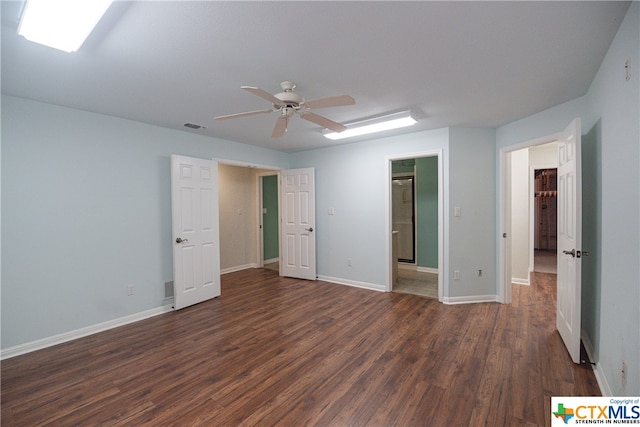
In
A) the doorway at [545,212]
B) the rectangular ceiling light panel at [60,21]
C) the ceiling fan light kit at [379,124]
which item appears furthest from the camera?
the doorway at [545,212]

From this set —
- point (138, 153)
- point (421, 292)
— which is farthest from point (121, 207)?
point (421, 292)

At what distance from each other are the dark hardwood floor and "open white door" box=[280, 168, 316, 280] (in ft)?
5.36

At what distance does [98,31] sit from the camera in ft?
5.60

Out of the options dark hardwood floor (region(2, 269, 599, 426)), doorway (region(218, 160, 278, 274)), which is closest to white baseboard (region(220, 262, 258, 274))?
doorway (region(218, 160, 278, 274))

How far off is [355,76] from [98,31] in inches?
68.4

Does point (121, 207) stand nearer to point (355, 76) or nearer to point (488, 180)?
point (355, 76)

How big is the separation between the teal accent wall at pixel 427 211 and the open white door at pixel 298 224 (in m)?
2.29

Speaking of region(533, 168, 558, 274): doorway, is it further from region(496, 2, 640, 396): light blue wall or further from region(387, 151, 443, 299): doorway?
region(496, 2, 640, 396): light blue wall

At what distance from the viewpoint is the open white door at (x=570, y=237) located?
238cm

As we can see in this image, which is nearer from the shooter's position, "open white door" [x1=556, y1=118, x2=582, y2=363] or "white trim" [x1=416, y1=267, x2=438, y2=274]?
"open white door" [x1=556, y1=118, x2=582, y2=363]

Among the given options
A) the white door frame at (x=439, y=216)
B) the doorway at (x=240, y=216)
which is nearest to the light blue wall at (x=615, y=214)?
the white door frame at (x=439, y=216)

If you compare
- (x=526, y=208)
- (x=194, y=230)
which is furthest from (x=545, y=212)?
(x=194, y=230)

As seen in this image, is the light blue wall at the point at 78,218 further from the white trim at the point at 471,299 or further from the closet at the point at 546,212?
the closet at the point at 546,212

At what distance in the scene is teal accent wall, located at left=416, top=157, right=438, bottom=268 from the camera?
5680 mm
